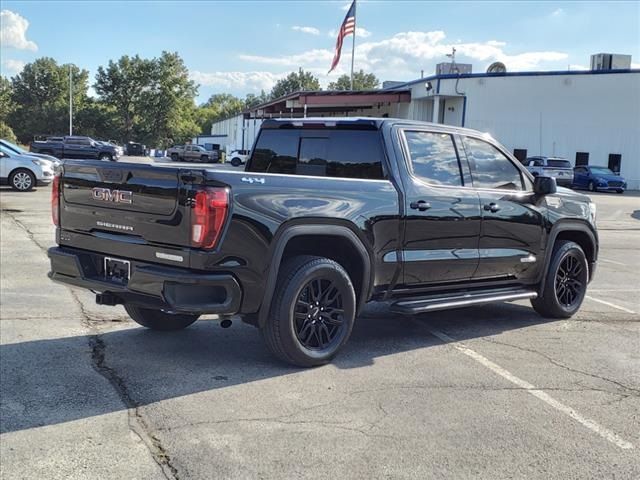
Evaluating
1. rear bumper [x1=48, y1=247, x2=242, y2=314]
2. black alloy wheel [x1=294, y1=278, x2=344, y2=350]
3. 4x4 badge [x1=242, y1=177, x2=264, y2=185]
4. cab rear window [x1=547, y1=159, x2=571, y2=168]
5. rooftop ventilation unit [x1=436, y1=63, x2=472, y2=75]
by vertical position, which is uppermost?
rooftop ventilation unit [x1=436, y1=63, x2=472, y2=75]

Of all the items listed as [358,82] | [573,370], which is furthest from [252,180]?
[358,82]

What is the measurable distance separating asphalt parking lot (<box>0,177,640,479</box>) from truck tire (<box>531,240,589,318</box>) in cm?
16

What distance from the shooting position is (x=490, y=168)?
21.0ft

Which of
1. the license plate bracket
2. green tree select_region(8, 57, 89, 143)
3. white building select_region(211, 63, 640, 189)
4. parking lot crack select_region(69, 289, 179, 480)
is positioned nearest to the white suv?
parking lot crack select_region(69, 289, 179, 480)

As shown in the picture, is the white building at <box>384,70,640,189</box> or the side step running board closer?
the side step running board

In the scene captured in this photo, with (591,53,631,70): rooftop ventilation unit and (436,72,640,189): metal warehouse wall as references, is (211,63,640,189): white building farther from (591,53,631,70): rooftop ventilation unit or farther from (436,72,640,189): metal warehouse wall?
(591,53,631,70): rooftop ventilation unit

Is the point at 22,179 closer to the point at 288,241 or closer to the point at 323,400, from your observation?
the point at 288,241

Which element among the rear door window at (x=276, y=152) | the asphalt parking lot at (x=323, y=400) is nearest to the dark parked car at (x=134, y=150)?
the asphalt parking lot at (x=323, y=400)

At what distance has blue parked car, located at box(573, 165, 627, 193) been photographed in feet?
110

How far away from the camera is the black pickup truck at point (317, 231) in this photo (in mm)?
4504

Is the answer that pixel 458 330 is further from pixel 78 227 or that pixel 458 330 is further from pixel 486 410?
pixel 78 227

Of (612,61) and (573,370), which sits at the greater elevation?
(612,61)

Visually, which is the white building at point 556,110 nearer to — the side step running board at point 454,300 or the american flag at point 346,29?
the american flag at point 346,29

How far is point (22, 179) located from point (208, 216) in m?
17.9
